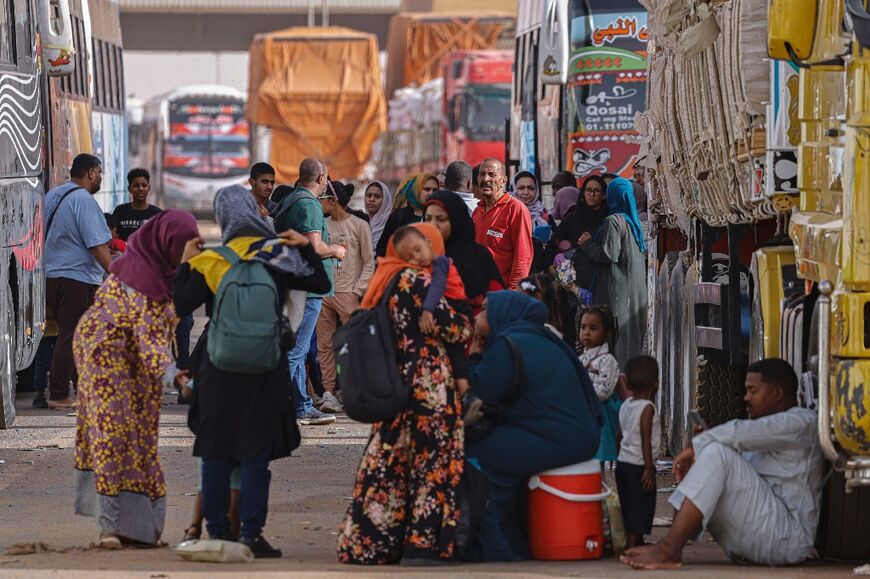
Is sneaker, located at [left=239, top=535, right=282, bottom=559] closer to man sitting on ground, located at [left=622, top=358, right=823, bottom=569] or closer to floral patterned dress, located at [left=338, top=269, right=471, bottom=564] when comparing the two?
floral patterned dress, located at [left=338, top=269, right=471, bottom=564]

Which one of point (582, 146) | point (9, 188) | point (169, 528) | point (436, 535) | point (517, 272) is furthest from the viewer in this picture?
point (582, 146)

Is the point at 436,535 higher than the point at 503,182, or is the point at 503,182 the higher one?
the point at 503,182

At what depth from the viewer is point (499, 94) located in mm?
36969

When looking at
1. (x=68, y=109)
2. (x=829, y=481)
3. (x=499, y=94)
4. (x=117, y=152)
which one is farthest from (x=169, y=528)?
(x=499, y=94)

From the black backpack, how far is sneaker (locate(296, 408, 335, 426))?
5.83 m

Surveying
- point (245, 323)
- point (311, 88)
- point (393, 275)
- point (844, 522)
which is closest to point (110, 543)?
point (245, 323)

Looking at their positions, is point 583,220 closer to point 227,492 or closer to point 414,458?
point 414,458

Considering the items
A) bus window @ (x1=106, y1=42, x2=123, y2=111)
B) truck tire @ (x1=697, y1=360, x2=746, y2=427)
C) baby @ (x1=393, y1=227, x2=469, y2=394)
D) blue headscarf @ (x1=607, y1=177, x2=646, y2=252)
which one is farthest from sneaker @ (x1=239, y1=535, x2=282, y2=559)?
bus window @ (x1=106, y1=42, x2=123, y2=111)

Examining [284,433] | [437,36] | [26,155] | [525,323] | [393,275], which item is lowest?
[284,433]

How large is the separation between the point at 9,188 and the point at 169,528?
174 inches

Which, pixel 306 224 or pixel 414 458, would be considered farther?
pixel 306 224

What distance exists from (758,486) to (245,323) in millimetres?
2146

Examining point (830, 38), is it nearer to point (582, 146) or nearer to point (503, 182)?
point (503, 182)

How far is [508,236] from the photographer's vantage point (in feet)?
39.8
